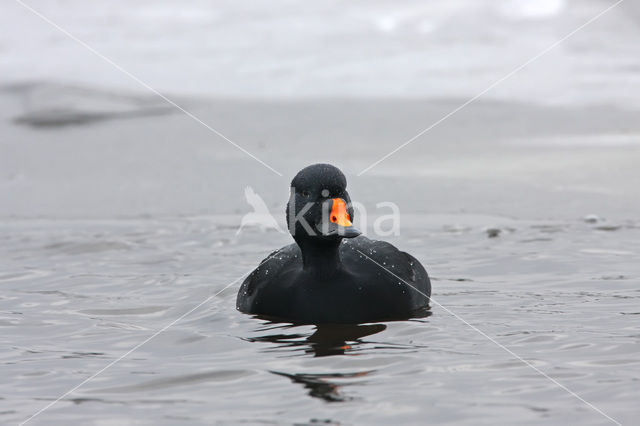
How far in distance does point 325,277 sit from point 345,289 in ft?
0.46

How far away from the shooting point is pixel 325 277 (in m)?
5.98

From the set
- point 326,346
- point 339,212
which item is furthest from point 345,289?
point 326,346

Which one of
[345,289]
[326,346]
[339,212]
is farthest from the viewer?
[345,289]

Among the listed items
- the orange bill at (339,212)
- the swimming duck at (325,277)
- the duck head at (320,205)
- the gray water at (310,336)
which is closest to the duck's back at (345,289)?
the swimming duck at (325,277)

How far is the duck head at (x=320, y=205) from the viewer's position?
5.73 m

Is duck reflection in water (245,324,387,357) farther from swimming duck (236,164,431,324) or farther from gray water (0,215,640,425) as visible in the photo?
Answer: swimming duck (236,164,431,324)

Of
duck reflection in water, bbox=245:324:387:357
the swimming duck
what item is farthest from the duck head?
duck reflection in water, bbox=245:324:387:357

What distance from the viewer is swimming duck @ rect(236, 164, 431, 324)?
581 cm

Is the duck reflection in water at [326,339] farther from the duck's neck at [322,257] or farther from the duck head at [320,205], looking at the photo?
the duck head at [320,205]

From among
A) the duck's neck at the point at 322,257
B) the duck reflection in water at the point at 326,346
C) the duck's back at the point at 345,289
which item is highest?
the duck's neck at the point at 322,257

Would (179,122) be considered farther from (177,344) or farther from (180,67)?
(177,344)

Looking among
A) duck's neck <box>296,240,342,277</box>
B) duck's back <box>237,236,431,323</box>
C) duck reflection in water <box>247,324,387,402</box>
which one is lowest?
duck reflection in water <box>247,324,387,402</box>

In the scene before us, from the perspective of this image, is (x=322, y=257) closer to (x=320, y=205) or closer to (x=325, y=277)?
(x=325, y=277)

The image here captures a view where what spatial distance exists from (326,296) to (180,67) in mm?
6917
